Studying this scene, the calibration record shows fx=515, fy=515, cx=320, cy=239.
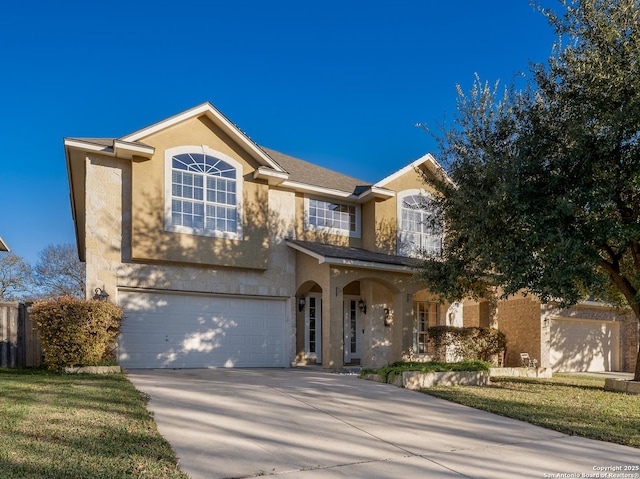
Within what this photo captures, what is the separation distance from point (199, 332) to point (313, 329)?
A: 4220 mm

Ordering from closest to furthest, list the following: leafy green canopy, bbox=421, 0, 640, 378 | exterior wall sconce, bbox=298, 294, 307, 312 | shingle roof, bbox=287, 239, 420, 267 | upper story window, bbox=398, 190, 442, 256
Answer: leafy green canopy, bbox=421, 0, 640, 378
shingle roof, bbox=287, 239, 420, 267
exterior wall sconce, bbox=298, 294, 307, 312
upper story window, bbox=398, 190, 442, 256

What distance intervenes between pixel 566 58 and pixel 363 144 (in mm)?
13757

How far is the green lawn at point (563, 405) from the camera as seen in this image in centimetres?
814

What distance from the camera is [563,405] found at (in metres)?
10.3

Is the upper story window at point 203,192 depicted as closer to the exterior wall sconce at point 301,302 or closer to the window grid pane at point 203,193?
the window grid pane at point 203,193

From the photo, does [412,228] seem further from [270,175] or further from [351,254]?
[270,175]

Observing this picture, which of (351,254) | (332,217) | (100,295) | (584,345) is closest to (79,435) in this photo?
(100,295)

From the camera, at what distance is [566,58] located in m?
12.0

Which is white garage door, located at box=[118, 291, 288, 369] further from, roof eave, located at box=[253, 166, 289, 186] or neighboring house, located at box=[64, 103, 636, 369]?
roof eave, located at box=[253, 166, 289, 186]

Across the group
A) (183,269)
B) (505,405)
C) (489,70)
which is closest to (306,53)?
(489,70)

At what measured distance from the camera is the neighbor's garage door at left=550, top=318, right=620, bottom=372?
20.2 metres

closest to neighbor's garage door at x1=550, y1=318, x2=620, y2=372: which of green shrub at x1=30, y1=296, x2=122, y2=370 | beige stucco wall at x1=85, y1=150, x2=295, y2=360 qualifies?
beige stucco wall at x1=85, y1=150, x2=295, y2=360

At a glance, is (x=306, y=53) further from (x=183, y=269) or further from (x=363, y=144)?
(x=183, y=269)

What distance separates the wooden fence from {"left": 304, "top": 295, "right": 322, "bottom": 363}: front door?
7960 mm
